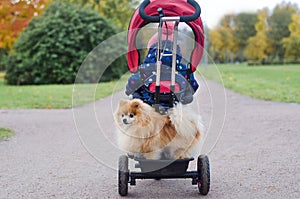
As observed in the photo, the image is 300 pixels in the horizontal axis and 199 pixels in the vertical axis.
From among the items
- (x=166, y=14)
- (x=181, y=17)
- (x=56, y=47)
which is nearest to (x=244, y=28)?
(x=56, y=47)

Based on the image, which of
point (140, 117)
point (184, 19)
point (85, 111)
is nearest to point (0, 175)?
point (85, 111)

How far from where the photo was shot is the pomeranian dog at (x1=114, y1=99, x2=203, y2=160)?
14.2 ft

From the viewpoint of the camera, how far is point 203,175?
183 inches

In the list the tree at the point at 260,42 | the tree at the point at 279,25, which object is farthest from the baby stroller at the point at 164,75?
the tree at the point at 279,25

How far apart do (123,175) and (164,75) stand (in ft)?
3.37

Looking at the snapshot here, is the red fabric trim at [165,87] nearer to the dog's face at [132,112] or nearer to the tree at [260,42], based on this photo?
the dog's face at [132,112]

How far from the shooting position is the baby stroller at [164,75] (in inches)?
179

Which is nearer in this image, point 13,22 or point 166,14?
point 166,14

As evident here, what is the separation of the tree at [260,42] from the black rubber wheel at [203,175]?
188 ft

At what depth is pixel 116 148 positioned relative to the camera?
15.9 feet

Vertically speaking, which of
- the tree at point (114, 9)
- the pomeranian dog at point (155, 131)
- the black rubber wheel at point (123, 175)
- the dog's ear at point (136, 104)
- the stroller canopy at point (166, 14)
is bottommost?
the black rubber wheel at point (123, 175)

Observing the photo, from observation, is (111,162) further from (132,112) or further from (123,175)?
(132,112)

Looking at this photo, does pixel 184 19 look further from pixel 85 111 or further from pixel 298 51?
pixel 298 51

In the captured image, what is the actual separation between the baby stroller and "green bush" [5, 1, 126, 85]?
1982 centimetres
